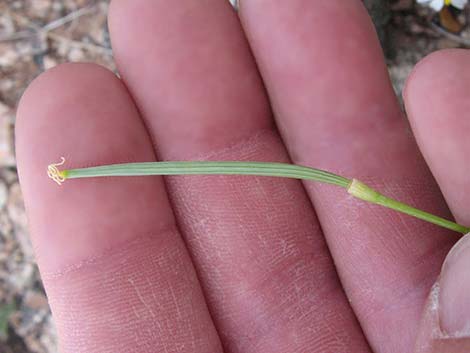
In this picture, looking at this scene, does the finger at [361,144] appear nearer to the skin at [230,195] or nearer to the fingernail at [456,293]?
the skin at [230,195]

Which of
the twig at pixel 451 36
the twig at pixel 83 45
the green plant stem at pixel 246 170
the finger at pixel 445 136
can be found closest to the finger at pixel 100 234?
the green plant stem at pixel 246 170

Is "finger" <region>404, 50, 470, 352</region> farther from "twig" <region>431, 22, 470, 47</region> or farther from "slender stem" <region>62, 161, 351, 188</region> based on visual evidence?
"twig" <region>431, 22, 470, 47</region>

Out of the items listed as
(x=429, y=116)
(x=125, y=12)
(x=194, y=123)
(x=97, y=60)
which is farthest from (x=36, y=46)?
(x=429, y=116)

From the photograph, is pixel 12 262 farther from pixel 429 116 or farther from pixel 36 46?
pixel 429 116

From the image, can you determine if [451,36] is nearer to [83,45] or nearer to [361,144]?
[361,144]

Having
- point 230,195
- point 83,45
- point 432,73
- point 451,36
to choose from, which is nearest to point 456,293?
point 432,73

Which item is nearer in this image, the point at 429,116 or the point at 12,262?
the point at 429,116

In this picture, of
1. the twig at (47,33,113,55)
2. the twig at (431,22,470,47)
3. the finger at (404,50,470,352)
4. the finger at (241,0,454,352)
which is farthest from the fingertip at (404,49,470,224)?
the twig at (47,33,113,55)
